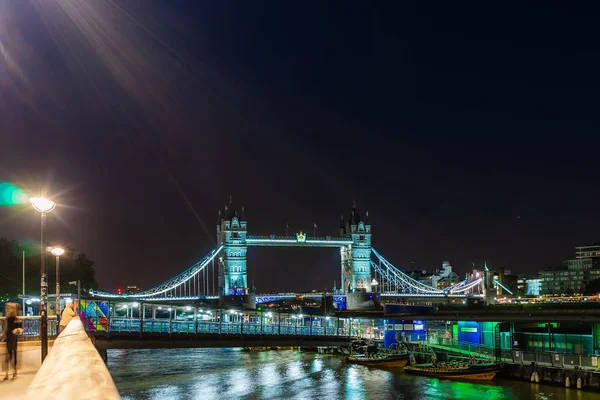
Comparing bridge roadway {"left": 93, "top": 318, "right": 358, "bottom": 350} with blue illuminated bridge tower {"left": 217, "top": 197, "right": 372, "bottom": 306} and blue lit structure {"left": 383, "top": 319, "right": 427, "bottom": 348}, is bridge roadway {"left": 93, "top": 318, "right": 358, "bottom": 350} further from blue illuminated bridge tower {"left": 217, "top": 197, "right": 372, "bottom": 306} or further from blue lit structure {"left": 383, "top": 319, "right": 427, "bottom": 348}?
blue illuminated bridge tower {"left": 217, "top": 197, "right": 372, "bottom": 306}

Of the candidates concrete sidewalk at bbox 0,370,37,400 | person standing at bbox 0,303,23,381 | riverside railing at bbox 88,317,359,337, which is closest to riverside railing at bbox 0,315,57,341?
person standing at bbox 0,303,23,381

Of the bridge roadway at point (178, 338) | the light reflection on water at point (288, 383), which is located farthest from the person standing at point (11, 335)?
the light reflection on water at point (288, 383)

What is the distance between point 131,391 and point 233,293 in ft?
295

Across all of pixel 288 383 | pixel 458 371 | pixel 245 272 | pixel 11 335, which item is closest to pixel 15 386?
pixel 11 335

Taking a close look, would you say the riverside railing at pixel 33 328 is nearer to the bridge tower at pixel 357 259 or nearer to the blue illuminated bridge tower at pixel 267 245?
the blue illuminated bridge tower at pixel 267 245

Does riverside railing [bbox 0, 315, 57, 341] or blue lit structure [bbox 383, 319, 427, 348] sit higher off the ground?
riverside railing [bbox 0, 315, 57, 341]

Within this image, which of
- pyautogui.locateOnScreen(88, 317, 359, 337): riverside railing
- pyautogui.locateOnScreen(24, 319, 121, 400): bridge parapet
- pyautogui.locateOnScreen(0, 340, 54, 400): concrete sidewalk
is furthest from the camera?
pyautogui.locateOnScreen(88, 317, 359, 337): riverside railing

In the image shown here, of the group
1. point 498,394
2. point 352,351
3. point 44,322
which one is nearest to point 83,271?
point 352,351

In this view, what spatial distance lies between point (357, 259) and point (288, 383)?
3951 inches

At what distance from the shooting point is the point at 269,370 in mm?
56156

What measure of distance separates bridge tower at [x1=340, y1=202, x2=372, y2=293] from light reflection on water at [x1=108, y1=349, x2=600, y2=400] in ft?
259

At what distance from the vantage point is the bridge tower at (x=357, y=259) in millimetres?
143625

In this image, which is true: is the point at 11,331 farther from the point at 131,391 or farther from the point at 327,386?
the point at 327,386

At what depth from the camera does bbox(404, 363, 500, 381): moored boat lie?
45.6 meters
